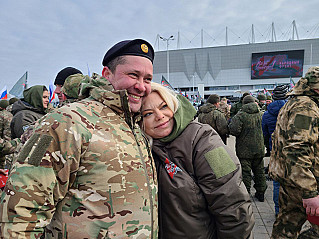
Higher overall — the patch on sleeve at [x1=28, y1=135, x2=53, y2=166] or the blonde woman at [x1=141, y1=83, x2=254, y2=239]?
the patch on sleeve at [x1=28, y1=135, x2=53, y2=166]

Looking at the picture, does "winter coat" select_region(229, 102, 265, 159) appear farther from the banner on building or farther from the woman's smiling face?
the banner on building

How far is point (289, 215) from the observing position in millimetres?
2752

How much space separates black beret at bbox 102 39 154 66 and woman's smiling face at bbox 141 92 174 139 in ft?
1.06

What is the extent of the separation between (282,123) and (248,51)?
77.0m

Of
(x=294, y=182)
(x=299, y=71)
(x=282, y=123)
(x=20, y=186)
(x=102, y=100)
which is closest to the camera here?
(x=20, y=186)

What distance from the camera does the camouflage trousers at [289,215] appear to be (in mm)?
2647

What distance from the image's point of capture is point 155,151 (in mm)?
1777

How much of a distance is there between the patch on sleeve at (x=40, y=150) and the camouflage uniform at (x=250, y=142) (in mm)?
4700

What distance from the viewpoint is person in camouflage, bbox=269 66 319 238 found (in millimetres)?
2404

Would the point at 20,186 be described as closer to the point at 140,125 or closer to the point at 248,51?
the point at 140,125

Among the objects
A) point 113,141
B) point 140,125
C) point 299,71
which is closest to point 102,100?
Result: point 113,141

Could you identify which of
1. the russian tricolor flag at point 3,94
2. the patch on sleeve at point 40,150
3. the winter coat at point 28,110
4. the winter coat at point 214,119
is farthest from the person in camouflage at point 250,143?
the russian tricolor flag at point 3,94

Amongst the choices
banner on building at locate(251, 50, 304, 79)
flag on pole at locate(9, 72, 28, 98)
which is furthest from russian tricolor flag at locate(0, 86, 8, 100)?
banner on building at locate(251, 50, 304, 79)

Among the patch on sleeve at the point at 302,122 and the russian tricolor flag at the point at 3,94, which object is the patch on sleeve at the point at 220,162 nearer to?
the patch on sleeve at the point at 302,122
